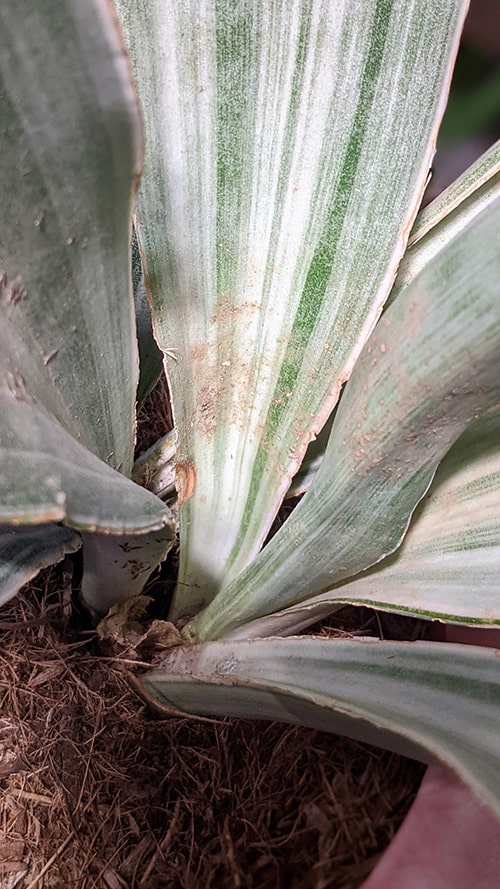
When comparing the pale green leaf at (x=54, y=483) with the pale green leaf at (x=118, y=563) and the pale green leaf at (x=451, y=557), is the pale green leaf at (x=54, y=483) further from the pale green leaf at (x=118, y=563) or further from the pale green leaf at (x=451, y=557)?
the pale green leaf at (x=451, y=557)

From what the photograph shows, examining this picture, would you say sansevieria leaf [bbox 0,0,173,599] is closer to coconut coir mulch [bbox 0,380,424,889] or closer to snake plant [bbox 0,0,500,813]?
snake plant [bbox 0,0,500,813]

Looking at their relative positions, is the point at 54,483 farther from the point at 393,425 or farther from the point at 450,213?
the point at 450,213

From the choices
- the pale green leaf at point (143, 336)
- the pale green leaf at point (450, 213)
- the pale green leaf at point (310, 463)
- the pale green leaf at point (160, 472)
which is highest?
the pale green leaf at point (450, 213)

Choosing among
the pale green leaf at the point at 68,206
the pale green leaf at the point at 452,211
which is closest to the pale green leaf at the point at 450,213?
the pale green leaf at the point at 452,211

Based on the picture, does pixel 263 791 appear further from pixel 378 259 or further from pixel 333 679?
pixel 378 259

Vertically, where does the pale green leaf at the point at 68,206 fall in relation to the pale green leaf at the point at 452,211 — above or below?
below

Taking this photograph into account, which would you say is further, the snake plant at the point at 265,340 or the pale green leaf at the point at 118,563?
the pale green leaf at the point at 118,563

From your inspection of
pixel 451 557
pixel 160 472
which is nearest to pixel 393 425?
pixel 451 557
